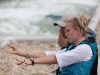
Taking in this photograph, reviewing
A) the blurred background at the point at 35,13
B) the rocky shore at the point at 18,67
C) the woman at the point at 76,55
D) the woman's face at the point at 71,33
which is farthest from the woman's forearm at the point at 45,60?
the blurred background at the point at 35,13

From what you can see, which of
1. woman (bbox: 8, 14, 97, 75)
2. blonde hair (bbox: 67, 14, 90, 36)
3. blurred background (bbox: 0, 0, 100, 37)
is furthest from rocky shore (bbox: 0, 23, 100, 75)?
blonde hair (bbox: 67, 14, 90, 36)

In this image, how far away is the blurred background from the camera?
727 centimetres

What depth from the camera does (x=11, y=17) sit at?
27.7 ft

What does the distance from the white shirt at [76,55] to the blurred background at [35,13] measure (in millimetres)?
4688

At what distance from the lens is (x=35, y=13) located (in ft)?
29.9

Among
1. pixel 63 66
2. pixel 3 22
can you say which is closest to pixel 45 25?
pixel 3 22

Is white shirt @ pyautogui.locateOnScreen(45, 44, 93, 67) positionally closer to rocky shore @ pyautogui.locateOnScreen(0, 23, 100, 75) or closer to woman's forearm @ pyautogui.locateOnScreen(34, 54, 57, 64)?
woman's forearm @ pyautogui.locateOnScreen(34, 54, 57, 64)

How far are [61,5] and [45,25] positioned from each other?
2.75 meters

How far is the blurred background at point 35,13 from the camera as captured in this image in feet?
23.9

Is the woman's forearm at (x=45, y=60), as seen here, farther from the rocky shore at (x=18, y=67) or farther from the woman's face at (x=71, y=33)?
the rocky shore at (x=18, y=67)

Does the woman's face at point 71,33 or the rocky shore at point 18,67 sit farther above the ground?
the woman's face at point 71,33

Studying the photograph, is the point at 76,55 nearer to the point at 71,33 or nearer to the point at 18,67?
the point at 71,33

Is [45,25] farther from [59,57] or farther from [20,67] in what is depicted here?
[59,57]

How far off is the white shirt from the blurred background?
469 cm
